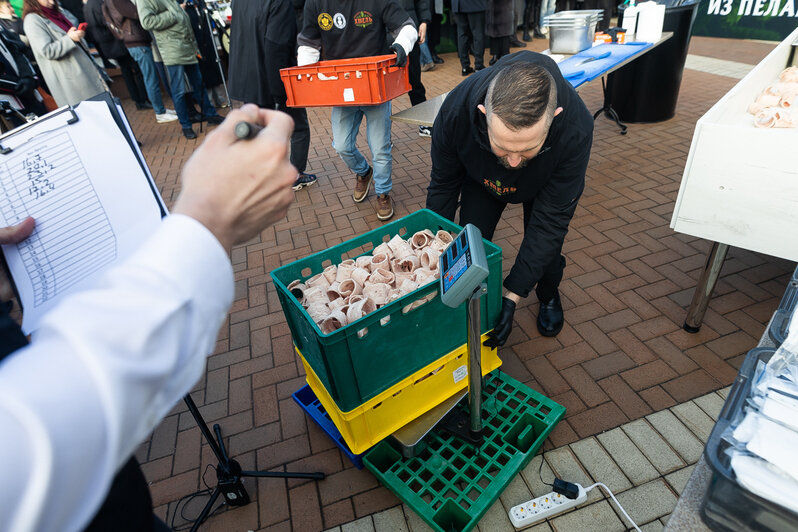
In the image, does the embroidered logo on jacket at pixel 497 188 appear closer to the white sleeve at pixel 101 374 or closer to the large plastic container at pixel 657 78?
the white sleeve at pixel 101 374

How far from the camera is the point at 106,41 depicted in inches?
275

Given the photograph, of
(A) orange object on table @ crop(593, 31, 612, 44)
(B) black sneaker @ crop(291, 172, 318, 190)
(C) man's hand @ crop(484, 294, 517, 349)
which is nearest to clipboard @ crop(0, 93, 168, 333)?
(C) man's hand @ crop(484, 294, 517, 349)

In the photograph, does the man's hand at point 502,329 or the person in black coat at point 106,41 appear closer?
the man's hand at point 502,329

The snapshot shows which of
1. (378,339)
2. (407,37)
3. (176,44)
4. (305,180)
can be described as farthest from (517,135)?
(176,44)

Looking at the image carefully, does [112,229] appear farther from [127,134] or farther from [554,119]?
[554,119]

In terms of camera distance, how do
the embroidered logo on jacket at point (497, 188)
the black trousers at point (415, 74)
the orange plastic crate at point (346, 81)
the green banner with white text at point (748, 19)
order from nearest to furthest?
the embroidered logo on jacket at point (497, 188) < the orange plastic crate at point (346, 81) < the black trousers at point (415, 74) < the green banner with white text at point (748, 19)

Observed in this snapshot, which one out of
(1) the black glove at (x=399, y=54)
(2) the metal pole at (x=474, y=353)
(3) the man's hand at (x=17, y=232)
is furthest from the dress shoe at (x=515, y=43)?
(3) the man's hand at (x=17, y=232)

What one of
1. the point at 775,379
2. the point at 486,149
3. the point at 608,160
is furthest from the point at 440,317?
the point at 608,160

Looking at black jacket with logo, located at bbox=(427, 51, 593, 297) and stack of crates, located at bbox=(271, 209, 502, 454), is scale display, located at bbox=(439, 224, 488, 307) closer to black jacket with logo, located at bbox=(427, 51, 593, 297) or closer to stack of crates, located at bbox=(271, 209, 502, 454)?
stack of crates, located at bbox=(271, 209, 502, 454)

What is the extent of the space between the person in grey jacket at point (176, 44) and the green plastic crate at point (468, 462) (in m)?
6.29

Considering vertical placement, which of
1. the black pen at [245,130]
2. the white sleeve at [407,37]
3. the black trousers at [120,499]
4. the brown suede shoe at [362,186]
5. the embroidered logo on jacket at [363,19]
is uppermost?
the black pen at [245,130]

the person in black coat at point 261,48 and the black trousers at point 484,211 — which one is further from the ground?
the person in black coat at point 261,48

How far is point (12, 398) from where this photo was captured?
508 millimetres

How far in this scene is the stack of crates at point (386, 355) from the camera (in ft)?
5.66
